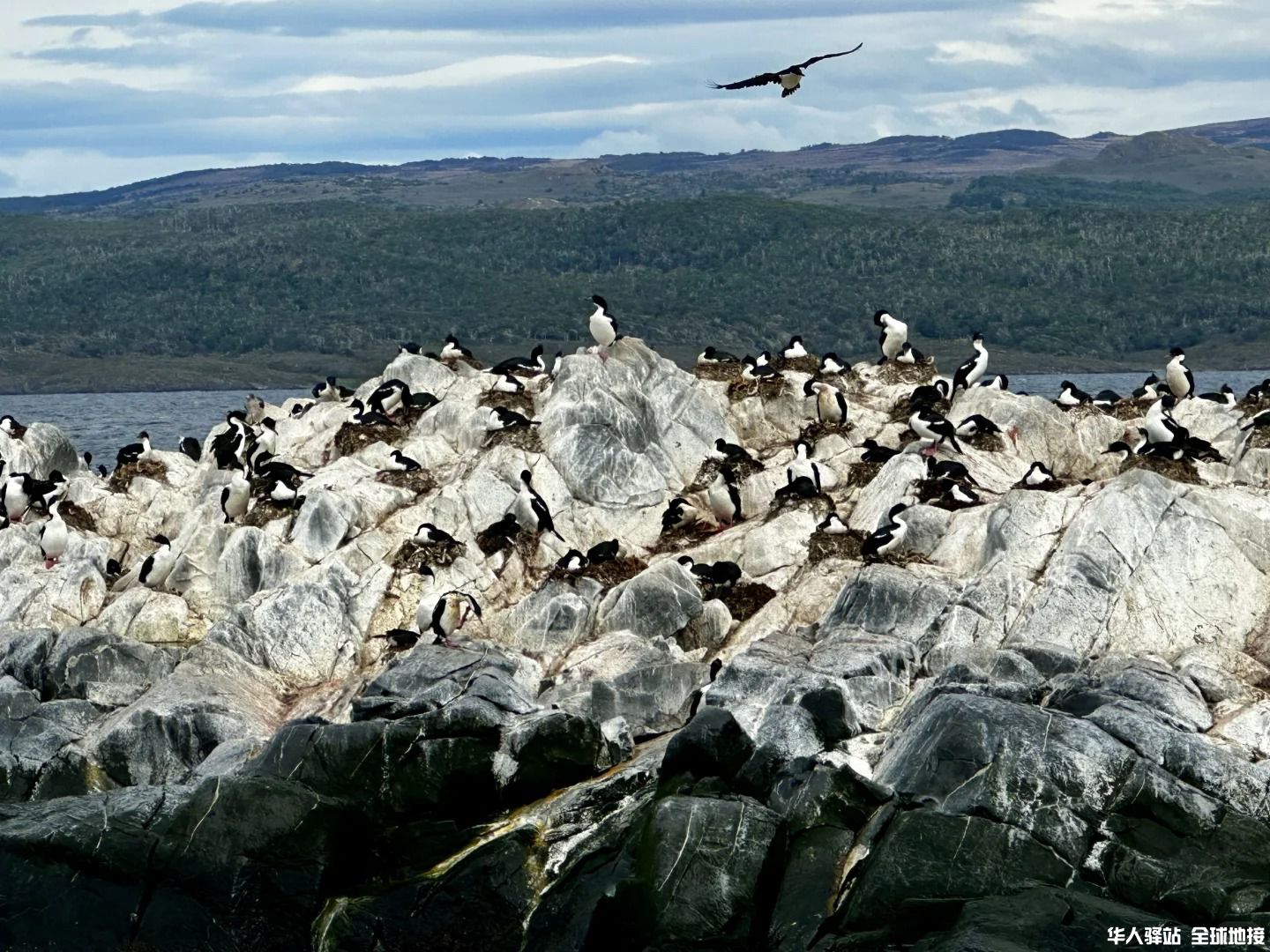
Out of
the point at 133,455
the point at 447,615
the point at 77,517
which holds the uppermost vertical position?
the point at 133,455

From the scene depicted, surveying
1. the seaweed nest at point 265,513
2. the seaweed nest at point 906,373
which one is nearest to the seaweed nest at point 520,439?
the seaweed nest at point 265,513

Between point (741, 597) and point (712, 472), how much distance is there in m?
5.64

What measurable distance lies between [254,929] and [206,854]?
1013mm

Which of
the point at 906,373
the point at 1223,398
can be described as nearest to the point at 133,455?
the point at 906,373

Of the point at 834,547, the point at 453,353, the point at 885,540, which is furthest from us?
the point at 453,353

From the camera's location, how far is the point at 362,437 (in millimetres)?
37469

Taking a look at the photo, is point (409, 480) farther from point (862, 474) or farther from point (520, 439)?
point (862, 474)

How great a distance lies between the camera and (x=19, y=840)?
21.8 m

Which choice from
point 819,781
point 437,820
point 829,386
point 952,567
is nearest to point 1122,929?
point 819,781

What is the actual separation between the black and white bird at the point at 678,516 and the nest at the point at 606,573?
6.36 ft

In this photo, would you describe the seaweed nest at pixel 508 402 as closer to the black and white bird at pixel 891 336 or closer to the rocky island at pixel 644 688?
the rocky island at pixel 644 688

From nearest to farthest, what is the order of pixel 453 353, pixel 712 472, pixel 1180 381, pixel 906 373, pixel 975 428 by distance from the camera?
pixel 975 428 → pixel 712 472 → pixel 1180 381 → pixel 906 373 → pixel 453 353

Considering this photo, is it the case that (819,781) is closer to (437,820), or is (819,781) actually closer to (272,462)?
(437,820)

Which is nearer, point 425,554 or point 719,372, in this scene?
point 425,554
